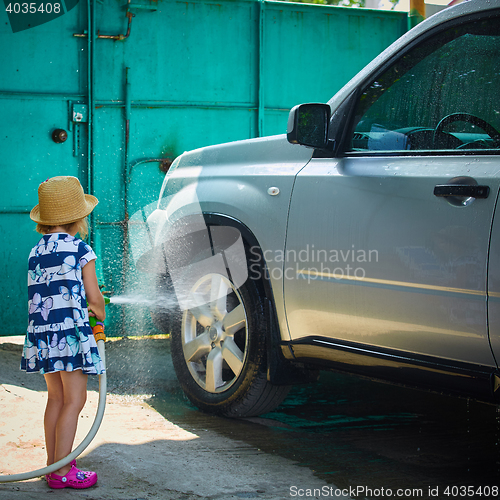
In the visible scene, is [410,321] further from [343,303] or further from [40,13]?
[40,13]

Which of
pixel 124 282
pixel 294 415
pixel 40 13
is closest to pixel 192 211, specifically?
pixel 294 415

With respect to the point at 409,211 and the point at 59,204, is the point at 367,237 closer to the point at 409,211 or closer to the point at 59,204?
the point at 409,211

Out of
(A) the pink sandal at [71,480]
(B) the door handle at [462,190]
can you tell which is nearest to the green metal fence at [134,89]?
(A) the pink sandal at [71,480]

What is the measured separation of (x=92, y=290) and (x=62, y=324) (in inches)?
7.9

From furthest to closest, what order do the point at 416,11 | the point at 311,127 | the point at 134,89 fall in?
1. the point at 416,11
2. the point at 134,89
3. the point at 311,127

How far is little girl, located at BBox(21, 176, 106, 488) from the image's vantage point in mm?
2617

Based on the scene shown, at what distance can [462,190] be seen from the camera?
2418 mm

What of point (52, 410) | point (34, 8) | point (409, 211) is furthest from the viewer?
point (34, 8)

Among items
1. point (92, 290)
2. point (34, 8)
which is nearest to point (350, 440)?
point (92, 290)

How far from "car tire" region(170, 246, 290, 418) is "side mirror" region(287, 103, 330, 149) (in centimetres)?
89

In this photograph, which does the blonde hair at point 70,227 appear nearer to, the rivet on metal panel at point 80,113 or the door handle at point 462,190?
the door handle at point 462,190

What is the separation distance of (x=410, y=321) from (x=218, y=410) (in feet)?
5.11

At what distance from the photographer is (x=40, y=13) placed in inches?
231

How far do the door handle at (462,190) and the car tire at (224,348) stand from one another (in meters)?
1.28
